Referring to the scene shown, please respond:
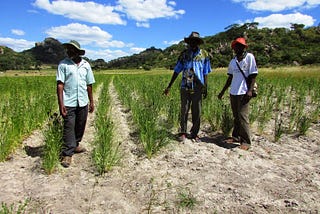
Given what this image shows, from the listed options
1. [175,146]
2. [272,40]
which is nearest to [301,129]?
[175,146]

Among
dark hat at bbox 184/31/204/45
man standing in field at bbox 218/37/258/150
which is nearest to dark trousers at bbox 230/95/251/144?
man standing in field at bbox 218/37/258/150

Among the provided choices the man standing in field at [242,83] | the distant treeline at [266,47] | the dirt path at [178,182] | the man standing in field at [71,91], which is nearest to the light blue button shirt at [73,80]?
the man standing in field at [71,91]

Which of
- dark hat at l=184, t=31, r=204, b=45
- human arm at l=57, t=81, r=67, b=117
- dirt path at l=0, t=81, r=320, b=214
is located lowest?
dirt path at l=0, t=81, r=320, b=214

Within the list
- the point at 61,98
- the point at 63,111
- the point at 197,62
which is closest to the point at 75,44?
the point at 61,98

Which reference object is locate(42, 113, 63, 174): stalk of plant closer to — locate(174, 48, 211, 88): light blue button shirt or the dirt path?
the dirt path

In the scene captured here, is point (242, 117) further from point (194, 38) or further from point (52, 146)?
point (52, 146)

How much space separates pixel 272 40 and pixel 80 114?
6458 cm

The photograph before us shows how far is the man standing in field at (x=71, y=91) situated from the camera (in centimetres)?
399

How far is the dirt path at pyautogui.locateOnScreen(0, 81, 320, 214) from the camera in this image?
295cm

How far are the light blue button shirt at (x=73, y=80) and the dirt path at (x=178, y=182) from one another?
862 millimetres

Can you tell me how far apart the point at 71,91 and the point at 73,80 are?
0.51ft

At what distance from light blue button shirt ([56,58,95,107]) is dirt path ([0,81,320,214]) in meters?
0.86

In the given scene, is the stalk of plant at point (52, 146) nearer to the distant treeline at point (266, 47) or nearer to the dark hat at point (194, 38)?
the dark hat at point (194, 38)

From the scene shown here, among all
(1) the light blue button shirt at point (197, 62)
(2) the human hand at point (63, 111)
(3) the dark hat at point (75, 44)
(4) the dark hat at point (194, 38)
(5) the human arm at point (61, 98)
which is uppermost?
(4) the dark hat at point (194, 38)
